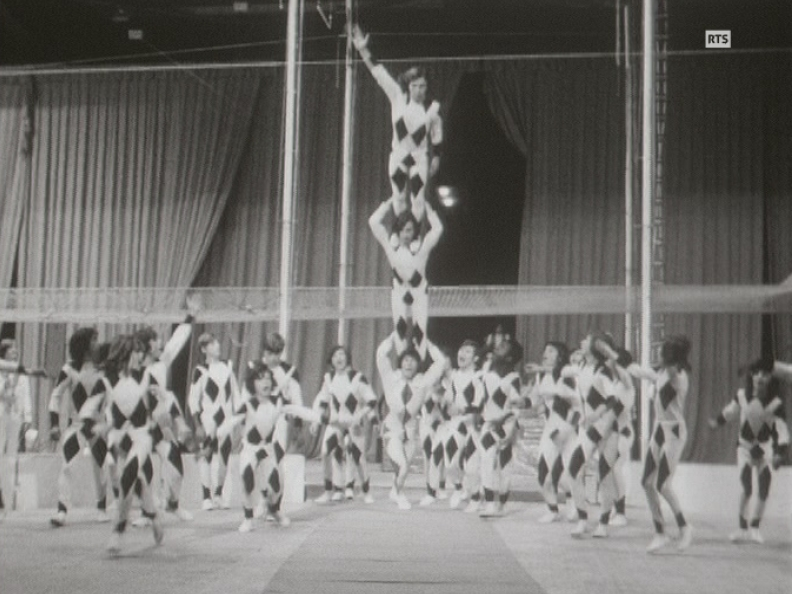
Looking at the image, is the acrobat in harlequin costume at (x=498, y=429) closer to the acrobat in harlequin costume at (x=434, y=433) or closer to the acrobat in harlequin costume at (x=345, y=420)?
the acrobat in harlequin costume at (x=434, y=433)

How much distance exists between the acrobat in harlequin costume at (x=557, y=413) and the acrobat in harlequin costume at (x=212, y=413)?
1.79 m

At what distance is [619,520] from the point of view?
5.53 meters

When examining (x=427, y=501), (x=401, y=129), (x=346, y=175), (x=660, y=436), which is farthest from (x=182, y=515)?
(x=660, y=436)

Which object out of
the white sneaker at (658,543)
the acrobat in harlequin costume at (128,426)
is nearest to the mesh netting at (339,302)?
the white sneaker at (658,543)

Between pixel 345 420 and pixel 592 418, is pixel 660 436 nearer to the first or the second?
pixel 592 418

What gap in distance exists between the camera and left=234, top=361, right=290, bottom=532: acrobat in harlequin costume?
5.11 metres

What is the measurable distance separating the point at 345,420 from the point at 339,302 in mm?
2462

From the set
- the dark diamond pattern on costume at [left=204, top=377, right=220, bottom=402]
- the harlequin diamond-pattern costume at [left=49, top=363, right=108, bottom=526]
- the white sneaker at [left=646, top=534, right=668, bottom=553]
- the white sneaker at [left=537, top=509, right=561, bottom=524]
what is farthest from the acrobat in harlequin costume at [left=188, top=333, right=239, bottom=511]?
the white sneaker at [left=646, top=534, right=668, bottom=553]

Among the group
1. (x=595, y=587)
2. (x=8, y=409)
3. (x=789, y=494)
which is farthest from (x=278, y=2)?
(x=595, y=587)

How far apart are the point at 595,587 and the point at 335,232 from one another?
6.21 m

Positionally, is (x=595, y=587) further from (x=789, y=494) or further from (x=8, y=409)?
(x=8, y=409)

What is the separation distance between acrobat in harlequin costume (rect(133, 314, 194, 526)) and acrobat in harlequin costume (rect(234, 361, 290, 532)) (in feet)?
0.99

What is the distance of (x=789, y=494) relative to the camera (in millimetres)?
5309

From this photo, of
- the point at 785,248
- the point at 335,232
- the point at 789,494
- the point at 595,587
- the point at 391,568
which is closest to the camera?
the point at 595,587
